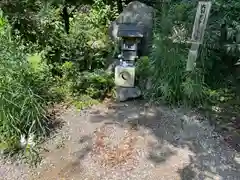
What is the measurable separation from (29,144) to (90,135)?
2.20 ft

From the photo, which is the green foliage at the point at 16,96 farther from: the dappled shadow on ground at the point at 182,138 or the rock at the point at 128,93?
the rock at the point at 128,93

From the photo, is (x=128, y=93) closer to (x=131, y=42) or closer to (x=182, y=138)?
(x=131, y=42)

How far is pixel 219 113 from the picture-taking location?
3.90 m

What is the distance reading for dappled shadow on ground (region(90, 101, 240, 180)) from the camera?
3.02 meters

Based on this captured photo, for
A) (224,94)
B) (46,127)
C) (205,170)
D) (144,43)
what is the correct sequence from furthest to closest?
(144,43), (224,94), (46,127), (205,170)

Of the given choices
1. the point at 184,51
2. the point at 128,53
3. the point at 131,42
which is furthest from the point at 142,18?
the point at 184,51

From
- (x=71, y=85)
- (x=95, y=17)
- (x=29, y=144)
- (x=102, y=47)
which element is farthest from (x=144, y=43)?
(x=29, y=144)

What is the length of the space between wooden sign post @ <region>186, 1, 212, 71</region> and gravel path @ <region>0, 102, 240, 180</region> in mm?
660

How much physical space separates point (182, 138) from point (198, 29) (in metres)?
1.26

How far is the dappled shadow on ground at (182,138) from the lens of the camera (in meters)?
3.02

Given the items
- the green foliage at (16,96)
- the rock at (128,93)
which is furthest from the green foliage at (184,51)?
the green foliage at (16,96)

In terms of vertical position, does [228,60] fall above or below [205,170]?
above

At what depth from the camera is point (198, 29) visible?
11.7 feet

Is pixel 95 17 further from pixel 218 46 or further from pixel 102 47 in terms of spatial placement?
pixel 218 46
